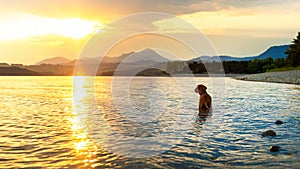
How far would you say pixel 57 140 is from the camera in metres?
18.6

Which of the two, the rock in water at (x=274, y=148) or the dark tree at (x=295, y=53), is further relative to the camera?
the dark tree at (x=295, y=53)

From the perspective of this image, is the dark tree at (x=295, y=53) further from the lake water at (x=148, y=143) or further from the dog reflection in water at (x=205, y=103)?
the lake water at (x=148, y=143)

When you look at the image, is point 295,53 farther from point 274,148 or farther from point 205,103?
point 274,148

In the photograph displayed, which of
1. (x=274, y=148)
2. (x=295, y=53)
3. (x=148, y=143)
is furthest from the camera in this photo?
(x=295, y=53)

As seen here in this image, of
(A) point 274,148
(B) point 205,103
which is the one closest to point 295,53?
(B) point 205,103

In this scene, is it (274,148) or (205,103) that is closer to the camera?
(274,148)

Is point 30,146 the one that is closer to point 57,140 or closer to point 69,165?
point 57,140

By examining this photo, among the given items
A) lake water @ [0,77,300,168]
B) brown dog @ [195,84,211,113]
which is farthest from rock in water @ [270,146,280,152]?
brown dog @ [195,84,211,113]

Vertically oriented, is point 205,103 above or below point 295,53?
below

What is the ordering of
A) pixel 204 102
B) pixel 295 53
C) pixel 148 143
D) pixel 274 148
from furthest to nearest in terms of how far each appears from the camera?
pixel 295 53 < pixel 204 102 < pixel 148 143 < pixel 274 148

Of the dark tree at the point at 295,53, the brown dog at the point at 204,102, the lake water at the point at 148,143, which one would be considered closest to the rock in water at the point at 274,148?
the lake water at the point at 148,143

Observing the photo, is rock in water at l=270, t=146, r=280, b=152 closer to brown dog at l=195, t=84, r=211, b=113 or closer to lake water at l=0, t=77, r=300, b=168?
lake water at l=0, t=77, r=300, b=168

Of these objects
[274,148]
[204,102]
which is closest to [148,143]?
[274,148]

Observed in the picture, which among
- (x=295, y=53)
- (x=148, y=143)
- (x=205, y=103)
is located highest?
(x=295, y=53)
